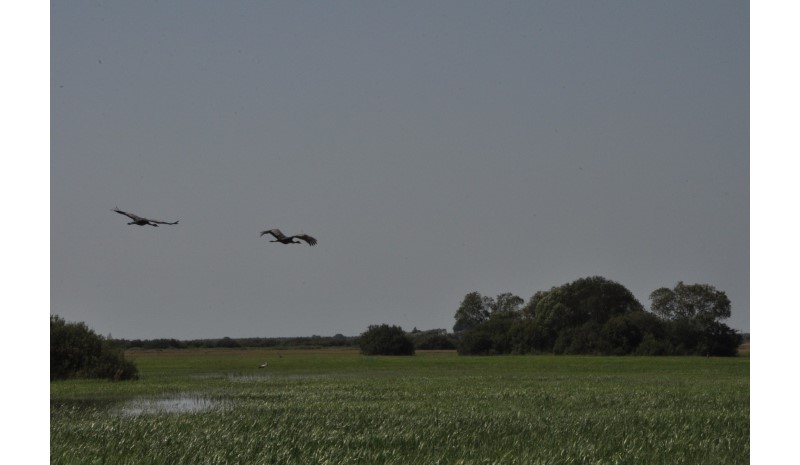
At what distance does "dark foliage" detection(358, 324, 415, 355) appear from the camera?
89.1 meters

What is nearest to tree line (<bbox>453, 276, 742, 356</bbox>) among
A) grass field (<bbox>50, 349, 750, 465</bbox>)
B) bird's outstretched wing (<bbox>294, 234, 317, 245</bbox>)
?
grass field (<bbox>50, 349, 750, 465</bbox>)

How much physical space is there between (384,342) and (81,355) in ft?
156

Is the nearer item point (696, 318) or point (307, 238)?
point (307, 238)

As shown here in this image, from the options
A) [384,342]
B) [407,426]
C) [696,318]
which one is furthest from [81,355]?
[696,318]

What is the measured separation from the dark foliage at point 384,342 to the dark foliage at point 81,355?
45.4 metres

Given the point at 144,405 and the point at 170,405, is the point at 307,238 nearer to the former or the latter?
the point at 170,405

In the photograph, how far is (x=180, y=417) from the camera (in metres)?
22.0

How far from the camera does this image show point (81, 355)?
4453 centimetres

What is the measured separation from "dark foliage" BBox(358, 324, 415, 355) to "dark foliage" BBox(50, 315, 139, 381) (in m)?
45.4

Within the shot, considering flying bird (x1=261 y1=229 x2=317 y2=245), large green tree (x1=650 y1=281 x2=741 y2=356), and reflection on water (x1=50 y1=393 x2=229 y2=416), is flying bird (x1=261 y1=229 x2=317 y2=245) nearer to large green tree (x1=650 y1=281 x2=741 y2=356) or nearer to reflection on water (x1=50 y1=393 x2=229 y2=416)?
reflection on water (x1=50 y1=393 x2=229 y2=416)

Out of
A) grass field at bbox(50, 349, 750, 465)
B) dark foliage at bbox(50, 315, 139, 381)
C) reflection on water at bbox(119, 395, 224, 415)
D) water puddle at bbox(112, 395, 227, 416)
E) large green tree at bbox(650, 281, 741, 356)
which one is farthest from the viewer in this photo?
large green tree at bbox(650, 281, 741, 356)
